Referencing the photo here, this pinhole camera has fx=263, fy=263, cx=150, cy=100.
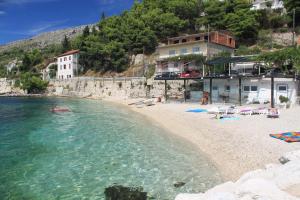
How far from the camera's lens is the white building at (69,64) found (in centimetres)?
7794

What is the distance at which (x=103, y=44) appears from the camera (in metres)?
70.2

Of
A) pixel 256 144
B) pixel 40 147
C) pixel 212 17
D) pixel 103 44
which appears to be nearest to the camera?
pixel 256 144

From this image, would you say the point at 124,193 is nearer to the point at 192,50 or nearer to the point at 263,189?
the point at 263,189

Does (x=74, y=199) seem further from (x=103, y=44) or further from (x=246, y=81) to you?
(x=103, y=44)

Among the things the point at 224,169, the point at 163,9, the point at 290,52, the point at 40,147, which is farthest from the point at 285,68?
the point at 163,9

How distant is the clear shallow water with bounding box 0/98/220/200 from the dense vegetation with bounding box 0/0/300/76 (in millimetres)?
38140

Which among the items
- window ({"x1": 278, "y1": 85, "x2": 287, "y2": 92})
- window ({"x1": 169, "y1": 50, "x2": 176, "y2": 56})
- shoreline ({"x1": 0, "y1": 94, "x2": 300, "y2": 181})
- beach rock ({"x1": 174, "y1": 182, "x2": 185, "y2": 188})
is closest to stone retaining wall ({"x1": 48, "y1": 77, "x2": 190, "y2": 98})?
window ({"x1": 169, "y1": 50, "x2": 176, "y2": 56})

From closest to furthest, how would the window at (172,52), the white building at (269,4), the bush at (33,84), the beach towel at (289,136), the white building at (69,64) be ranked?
1. the beach towel at (289,136)
2. the window at (172,52)
3. the white building at (269,4)
4. the bush at (33,84)
5. the white building at (69,64)

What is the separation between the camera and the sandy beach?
12546mm

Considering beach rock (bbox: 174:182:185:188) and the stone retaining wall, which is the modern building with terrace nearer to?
the stone retaining wall

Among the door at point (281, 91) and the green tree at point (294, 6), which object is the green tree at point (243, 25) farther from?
the door at point (281, 91)

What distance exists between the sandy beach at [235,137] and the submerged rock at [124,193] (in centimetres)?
375

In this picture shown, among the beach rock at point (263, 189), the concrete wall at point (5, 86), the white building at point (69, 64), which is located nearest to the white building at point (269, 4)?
the white building at point (69, 64)

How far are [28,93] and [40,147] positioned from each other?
67.0 meters
